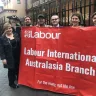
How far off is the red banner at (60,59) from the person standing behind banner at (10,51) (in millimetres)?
201

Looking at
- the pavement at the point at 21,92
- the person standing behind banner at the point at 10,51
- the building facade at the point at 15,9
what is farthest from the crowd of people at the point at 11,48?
the building facade at the point at 15,9

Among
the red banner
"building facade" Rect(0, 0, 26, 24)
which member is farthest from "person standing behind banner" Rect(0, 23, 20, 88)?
"building facade" Rect(0, 0, 26, 24)

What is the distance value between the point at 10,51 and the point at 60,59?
4.75ft

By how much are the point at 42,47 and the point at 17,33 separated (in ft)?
3.53

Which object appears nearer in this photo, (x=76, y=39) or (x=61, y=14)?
(x=76, y=39)

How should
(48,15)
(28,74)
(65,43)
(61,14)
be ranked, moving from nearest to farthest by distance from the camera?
1. (65,43)
2. (28,74)
3. (61,14)
4. (48,15)

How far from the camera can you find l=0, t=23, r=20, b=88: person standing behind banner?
679cm

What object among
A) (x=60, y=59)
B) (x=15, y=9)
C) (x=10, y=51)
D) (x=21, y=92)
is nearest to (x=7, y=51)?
(x=10, y=51)

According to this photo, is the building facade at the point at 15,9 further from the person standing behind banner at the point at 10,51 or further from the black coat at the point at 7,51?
the black coat at the point at 7,51

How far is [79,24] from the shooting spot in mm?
6449

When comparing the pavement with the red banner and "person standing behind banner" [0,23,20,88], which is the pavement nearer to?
the red banner

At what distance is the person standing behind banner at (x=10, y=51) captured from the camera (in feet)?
22.3

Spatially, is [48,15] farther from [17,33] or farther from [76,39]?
[76,39]

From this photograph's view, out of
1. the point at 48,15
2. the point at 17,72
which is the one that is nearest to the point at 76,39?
the point at 17,72
